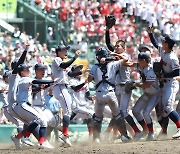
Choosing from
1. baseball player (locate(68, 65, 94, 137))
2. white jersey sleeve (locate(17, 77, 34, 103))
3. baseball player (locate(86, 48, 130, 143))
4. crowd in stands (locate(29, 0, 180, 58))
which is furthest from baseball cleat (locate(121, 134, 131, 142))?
crowd in stands (locate(29, 0, 180, 58))

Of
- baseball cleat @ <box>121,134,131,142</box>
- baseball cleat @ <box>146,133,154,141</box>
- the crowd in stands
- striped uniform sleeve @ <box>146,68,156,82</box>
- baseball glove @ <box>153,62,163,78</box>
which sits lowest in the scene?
baseball cleat @ <box>121,134,131,142</box>

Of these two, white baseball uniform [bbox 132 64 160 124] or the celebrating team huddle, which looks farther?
white baseball uniform [bbox 132 64 160 124]

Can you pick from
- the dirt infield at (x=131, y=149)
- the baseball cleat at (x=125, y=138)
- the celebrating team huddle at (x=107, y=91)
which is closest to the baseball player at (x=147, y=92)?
the celebrating team huddle at (x=107, y=91)

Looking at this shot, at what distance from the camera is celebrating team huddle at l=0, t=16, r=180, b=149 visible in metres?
12.5

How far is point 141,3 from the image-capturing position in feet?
85.8

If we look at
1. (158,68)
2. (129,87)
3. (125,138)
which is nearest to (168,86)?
(158,68)

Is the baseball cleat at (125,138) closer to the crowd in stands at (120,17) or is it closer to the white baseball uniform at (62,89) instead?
the white baseball uniform at (62,89)

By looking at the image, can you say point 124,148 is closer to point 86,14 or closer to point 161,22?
point 86,14

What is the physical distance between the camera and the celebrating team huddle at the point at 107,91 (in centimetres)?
1250

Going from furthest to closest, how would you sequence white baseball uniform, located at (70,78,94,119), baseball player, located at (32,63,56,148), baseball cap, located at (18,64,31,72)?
white baseball uniform, located at (70,78,94,119), baseball player, located at (32,63,56,148), baseball cap, located at (18,64,31,72)

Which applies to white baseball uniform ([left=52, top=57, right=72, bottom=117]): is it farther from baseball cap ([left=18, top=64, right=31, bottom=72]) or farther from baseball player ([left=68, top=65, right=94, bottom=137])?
baseball player ([left=68, top=65, right=94, bottom=137])

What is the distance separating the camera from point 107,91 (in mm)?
13102

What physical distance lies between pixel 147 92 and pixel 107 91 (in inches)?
29.5

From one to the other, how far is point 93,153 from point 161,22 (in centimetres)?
1567
